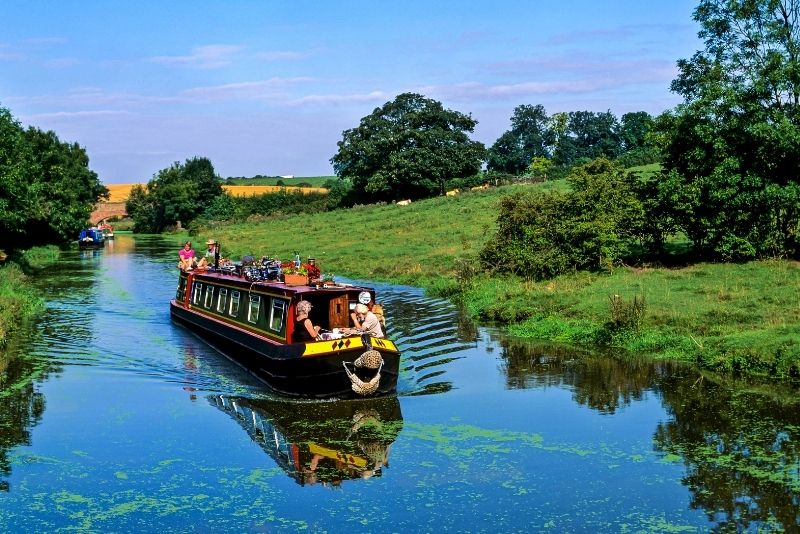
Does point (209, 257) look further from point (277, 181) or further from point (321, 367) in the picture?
point (277, 181)

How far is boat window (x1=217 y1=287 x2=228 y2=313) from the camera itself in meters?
23.0

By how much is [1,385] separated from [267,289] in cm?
568

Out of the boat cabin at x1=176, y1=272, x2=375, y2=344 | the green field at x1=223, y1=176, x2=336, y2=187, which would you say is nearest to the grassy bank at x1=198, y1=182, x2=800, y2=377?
the boat cabin at x1=176, y1=272, x2=375, y2=344

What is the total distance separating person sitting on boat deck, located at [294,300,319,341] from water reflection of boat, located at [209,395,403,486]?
144 cm

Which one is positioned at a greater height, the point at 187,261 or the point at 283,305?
the point at 187,261

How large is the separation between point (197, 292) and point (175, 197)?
76.1 metres

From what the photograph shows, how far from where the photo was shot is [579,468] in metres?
12.4

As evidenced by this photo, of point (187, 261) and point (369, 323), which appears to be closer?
point (369, 323)

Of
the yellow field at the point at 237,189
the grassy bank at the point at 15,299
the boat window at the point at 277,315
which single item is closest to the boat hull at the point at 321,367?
the boat window at the point at 277,315

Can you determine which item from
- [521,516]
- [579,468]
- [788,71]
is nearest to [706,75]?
[788,71]

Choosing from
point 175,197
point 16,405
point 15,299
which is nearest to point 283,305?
point 16,405

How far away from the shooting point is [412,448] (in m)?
13.5

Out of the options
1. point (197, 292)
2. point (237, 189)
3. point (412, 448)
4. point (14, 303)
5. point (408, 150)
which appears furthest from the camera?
point (237, 189)

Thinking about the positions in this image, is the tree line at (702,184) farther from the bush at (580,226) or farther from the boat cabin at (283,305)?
the boat cabin at (283,305)
